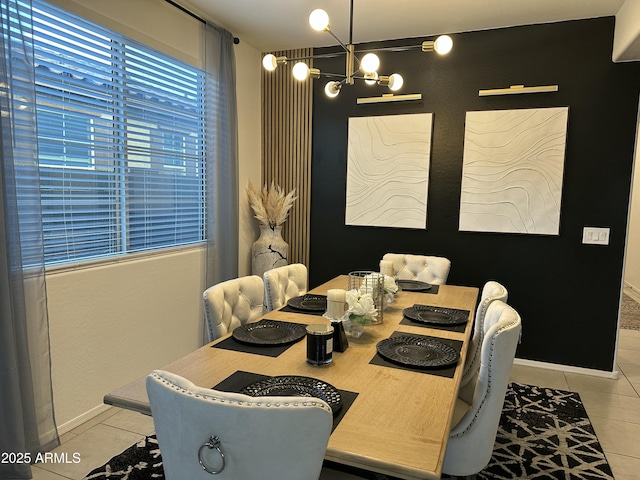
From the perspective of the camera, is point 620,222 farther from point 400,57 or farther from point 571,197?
point 400,57

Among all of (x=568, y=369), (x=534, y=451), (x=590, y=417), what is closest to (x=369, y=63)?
(x=534, y=451)

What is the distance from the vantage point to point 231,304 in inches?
87.4

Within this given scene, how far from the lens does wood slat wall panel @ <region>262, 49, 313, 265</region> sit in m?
4.15

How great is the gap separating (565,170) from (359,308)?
2547 mm

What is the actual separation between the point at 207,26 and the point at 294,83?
1.01m

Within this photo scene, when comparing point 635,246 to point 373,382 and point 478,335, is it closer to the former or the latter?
point 478,335

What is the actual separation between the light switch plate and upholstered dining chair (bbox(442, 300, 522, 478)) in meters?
2.20

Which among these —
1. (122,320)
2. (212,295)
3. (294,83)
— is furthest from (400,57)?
(122,320)

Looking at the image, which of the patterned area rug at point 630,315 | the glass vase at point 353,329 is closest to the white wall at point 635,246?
the patterned area rug at point 630,315

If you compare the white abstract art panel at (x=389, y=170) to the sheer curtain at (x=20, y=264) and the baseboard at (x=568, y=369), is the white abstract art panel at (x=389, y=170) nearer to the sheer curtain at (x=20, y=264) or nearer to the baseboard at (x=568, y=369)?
the baseboard at (x=568, y=369)

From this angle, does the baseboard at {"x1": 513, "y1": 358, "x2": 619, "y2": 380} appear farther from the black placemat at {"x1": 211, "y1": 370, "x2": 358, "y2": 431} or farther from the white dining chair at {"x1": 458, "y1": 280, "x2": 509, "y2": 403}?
the black placemat at {"x1": 211, "y1": 370, "x2": 358, "y2": 431}

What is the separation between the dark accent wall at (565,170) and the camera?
10.8ft

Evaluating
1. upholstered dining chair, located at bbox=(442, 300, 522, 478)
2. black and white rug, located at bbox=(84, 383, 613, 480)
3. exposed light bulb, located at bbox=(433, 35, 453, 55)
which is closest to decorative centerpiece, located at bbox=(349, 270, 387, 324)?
upholstered dining chair, located at bbox=(442, 300, 522, 478)

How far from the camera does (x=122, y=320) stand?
282 cm
